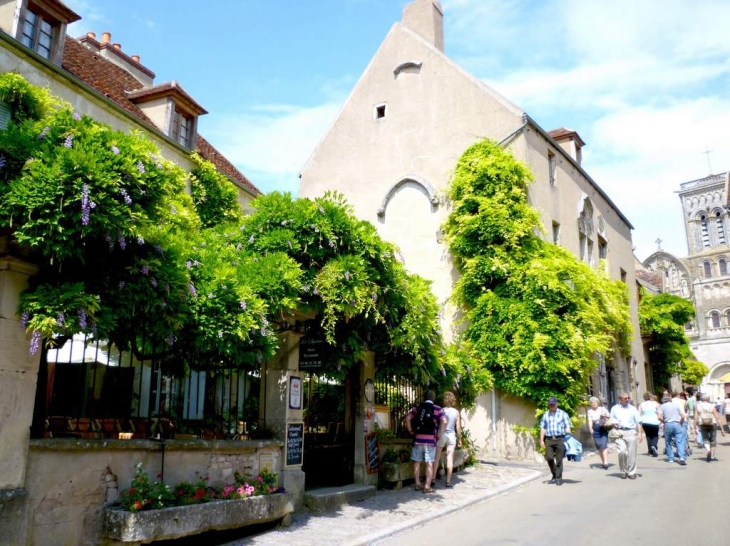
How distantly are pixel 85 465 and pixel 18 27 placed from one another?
8.95 meters

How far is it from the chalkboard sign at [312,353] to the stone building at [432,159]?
318 inches

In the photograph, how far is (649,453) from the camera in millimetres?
16016

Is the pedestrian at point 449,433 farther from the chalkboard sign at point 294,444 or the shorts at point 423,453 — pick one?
the chalkboard sign at point 294,444

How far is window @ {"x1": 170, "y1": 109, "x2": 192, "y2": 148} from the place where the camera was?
15.1 m

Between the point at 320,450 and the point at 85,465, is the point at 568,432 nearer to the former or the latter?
the point at 320,450

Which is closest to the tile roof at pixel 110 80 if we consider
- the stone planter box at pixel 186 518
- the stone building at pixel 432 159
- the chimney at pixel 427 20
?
the stone building at pixel 432 159

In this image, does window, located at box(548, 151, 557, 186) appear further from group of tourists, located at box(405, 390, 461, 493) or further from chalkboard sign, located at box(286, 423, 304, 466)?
chalkboard sign, located at box(286, 423, 304, 466)

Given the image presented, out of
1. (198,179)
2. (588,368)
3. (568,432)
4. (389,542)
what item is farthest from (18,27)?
(588,368)

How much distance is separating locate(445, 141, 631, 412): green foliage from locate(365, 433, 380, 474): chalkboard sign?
5.63 m

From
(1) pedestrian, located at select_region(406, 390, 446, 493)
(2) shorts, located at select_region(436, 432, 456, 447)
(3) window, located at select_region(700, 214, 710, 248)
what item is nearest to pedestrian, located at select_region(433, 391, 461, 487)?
(2) shorts, located at select_region(436, 432, 456, 447)

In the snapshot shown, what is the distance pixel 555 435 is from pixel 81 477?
8.45 m

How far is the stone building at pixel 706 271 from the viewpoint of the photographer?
211 feet

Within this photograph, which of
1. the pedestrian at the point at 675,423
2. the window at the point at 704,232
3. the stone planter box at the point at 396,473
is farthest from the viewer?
the window at the point at 704,232

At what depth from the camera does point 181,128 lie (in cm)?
1546
